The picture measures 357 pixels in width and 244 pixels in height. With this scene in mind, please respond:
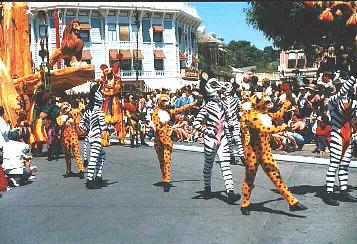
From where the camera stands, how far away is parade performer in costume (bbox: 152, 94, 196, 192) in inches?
382

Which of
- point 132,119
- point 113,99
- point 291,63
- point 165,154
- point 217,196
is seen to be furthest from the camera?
point 291,63

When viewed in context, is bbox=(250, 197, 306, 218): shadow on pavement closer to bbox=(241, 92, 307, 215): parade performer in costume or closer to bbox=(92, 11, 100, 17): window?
bbox=(241, 92, 307, 215): parade performer in costume

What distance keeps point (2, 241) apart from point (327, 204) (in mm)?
4610

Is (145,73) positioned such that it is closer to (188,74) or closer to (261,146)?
(188,74)

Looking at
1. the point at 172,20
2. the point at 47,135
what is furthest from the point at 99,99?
the point at 172,20

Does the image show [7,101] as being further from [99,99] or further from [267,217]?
[267,217]

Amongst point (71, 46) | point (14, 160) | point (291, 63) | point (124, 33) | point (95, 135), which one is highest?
point (124, 33)

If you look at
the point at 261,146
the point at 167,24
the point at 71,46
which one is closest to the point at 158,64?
the point at 167,24

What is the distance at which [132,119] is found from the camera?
57.7ft

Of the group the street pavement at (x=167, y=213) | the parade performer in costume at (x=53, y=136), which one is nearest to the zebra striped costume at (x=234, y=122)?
the street pavement at (x=167, y=213)

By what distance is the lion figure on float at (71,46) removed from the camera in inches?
759

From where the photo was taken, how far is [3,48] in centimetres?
1988

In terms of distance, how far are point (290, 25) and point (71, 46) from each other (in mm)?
8480

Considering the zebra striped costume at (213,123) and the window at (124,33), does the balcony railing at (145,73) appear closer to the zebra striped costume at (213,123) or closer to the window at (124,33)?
the window at (124,33)
